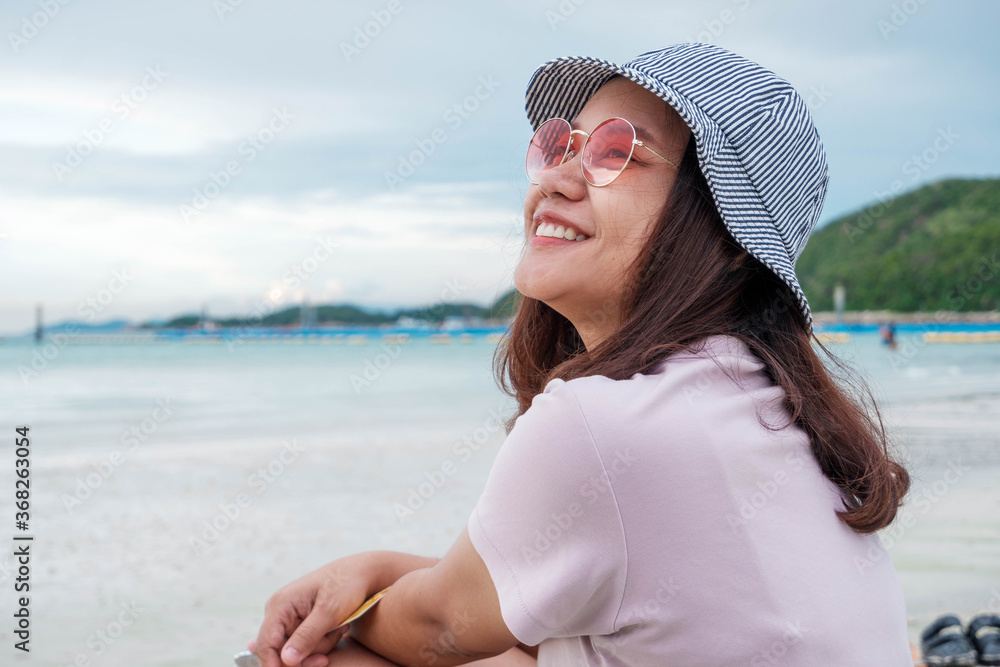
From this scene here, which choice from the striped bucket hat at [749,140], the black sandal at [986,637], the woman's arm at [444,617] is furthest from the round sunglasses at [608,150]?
the black sandal at [986,637]

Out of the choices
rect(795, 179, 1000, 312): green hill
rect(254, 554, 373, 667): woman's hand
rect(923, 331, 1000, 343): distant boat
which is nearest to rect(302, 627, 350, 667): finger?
rect(254, 554, 373, 667): woman's hand

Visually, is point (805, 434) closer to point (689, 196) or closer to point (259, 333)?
point (689, 196)

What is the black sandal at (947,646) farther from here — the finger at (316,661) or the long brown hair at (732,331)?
the finger at (316,661)

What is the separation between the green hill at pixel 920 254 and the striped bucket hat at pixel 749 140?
52173mm

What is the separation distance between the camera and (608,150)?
4.84 feet

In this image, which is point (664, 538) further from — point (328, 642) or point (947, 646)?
point (947, 646)

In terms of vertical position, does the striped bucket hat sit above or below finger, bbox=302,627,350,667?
above

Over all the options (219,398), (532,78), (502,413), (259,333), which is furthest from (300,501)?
(259,333)

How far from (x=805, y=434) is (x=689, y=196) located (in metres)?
0.45

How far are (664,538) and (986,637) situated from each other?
2.70 metres

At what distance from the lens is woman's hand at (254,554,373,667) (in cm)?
152

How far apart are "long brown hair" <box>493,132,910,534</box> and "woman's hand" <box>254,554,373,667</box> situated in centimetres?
63

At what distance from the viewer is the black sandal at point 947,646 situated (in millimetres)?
3029

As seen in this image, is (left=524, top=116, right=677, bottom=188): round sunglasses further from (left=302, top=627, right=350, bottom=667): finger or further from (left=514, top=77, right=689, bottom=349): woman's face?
(left=302, top=627, right=350, bottom=667): finger
